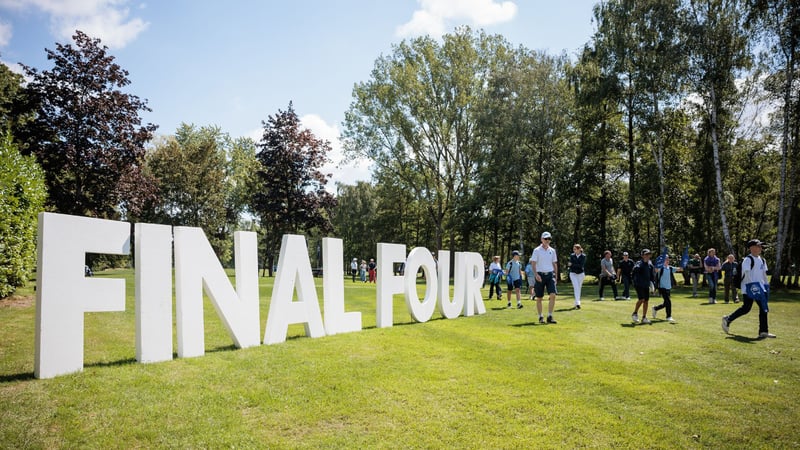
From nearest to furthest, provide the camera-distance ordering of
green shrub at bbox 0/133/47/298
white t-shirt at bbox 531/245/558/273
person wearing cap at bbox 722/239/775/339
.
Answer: person wearing cap at bbox 722/239/775/339 < white t-shirt at bbox 531/245/558/273 < green shrub at bbox 0/133/47/298

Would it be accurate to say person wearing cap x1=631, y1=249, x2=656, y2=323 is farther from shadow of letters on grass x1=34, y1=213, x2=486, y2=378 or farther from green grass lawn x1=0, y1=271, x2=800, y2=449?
shadow of letters on grass x1=34, y1=213, x2=486, y2=378

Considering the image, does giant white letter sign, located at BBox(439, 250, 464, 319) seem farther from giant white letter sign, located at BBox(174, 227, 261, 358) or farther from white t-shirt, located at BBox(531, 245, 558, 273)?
giant white letter sign, located at BBox(174, 227, 261, 358)

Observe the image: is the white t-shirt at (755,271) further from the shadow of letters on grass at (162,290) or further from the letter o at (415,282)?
the shadow of letters on grass at (162,290)

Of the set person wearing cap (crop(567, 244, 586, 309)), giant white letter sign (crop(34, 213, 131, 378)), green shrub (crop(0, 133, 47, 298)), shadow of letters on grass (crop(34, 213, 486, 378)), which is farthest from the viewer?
person wearing cap (crop(567, 244, 586, 309))

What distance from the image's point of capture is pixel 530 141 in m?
34.7

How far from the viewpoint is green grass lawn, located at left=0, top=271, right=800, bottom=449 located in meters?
4.49

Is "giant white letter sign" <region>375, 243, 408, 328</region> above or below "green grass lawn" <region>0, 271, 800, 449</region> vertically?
above

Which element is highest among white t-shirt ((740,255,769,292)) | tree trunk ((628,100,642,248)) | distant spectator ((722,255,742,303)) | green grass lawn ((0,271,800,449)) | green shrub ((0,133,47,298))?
tree trunk ((628,100,642,248))

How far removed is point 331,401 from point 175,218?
44.7 m

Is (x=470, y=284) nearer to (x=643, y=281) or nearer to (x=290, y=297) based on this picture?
(x=643, y=281)

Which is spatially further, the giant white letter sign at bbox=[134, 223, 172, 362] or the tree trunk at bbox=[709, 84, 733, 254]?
the tree trunk at bbox=[709, 84, 733, 254]

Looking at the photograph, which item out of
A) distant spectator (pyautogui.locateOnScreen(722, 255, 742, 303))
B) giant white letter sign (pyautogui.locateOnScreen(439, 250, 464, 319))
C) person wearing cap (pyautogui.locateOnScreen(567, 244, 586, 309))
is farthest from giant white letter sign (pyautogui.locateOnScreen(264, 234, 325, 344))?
distant spectator (pyautogui.locateOnScreen(722, 255, 742, 303))

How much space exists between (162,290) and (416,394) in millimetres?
4670

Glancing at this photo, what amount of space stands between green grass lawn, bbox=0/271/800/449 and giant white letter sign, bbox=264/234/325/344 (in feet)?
1.28
